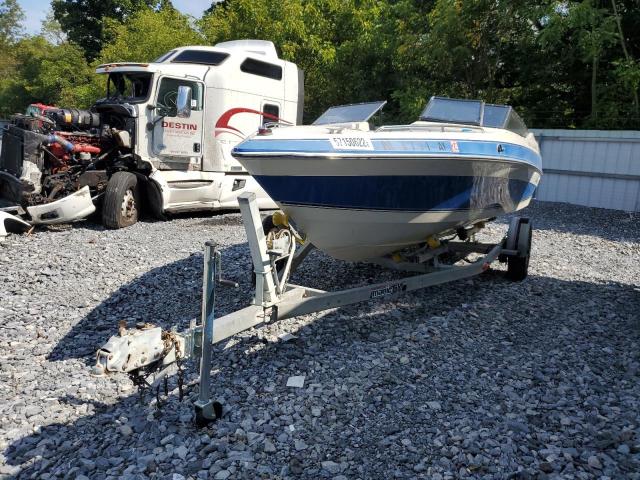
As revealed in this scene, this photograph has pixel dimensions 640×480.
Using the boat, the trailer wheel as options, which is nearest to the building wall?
the trailer wheel

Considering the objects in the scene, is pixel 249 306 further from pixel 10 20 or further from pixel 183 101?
pixel 10 20

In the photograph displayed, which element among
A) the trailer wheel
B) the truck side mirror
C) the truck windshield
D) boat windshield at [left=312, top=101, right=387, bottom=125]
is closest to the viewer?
boat windshield at [left=312, top=101, right=387, bottom=125]

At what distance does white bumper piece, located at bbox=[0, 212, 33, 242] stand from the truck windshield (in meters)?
2.59

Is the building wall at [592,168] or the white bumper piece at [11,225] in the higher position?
the building wall at [592,168]

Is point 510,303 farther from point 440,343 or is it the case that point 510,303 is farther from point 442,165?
point 442,165

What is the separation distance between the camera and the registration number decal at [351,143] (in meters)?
3.68

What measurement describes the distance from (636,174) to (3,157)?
466 inches

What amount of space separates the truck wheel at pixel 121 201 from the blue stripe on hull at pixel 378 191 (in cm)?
460

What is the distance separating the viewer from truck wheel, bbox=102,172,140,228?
7.72 m

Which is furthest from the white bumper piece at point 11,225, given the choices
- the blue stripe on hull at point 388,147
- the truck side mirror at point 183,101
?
the blue stripe on hull at point 388,147

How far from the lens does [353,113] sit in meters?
5.00

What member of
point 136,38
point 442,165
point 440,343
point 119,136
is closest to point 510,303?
point 440,343

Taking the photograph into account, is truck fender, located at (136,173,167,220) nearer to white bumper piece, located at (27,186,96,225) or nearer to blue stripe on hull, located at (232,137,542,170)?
white bumper piece, located at (27,186,96,225)

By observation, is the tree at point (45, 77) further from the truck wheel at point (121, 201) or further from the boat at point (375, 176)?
the boat at point (375, 176)
